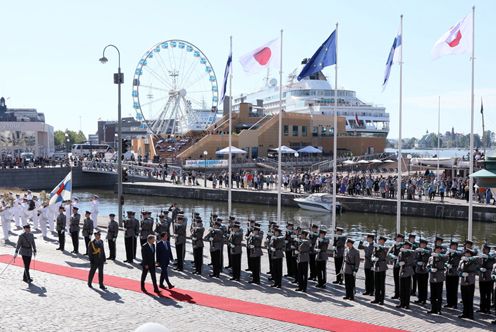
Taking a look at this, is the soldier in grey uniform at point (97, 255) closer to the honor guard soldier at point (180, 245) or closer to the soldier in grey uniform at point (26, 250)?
the soldier in grey uniform at point (26, 250)

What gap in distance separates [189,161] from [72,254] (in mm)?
41234

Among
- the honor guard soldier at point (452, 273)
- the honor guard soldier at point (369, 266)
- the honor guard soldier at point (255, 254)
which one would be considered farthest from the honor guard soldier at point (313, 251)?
the honor guard soldier at point (452, 273)

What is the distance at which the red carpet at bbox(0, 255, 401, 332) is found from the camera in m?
11.3

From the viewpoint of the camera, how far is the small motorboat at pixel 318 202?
38062 millimetres

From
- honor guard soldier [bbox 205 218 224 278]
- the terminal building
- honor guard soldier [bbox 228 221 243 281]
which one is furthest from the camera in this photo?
the terminal building

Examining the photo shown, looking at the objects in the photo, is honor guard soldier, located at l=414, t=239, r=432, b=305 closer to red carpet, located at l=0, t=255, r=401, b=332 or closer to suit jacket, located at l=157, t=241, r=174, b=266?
red carpet, located at l=0, t=255, r=401, b=332

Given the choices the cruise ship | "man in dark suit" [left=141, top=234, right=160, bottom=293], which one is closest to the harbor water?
"man in dark suit" [left=141, top=234, right=160, bottom=293]

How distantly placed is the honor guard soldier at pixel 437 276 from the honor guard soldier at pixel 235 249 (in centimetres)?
477

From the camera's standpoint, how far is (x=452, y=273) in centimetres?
1284

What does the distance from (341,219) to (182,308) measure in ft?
79.5

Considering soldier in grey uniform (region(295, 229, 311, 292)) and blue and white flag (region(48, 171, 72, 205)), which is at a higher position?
blue and white flag (region(48, 171, 72, 205))

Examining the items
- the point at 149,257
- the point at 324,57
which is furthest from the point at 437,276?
the point at 324,57

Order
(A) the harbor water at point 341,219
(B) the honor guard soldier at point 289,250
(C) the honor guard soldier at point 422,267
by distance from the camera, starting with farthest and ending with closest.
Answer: (A) the harbor water at point 341,219, (B) the honor guard soldier at point 289,250, (C) the honor guard soldier at point 422,267

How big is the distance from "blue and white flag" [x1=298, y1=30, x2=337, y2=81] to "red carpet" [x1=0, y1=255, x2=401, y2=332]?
9.58m
